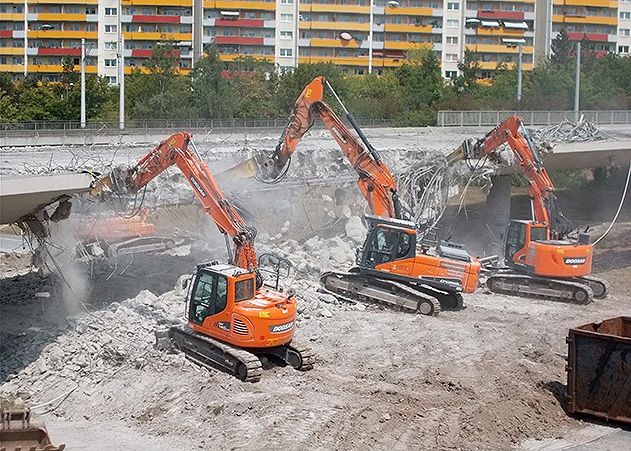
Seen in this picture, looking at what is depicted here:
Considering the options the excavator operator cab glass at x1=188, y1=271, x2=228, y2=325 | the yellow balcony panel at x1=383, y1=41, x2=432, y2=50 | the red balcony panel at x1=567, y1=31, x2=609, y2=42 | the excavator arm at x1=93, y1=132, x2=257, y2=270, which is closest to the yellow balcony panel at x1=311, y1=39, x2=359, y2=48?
the yellow balcony panel at x1=383, y1=41, x2=432, y2=50

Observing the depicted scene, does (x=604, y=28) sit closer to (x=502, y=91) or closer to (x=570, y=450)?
(x=502, y=91)

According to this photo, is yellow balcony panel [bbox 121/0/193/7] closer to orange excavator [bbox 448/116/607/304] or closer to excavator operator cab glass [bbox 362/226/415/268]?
orange excavator [bbox 448/116/607/304]

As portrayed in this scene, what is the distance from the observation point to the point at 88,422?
18.2 m

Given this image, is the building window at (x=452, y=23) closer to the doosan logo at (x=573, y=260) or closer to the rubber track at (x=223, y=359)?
the doosan logo at (x=573, y=260)

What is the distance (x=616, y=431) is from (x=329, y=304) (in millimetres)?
8414

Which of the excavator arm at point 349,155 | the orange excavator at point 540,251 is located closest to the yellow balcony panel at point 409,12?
the orange excavator at point 540,251

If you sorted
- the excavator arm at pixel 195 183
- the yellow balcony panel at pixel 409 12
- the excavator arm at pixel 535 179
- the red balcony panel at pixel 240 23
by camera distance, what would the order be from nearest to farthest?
the excavator arm at pixel 195 183, the excavator arm at pixel 535 179, the red balcony panel at pixel 240 23, the yellow balcony panel at pixel 409 12

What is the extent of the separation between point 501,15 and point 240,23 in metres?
20.5

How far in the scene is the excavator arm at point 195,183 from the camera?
20.6m

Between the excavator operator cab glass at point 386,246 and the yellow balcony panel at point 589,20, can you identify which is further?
the yellow balcony panel at point 589,20

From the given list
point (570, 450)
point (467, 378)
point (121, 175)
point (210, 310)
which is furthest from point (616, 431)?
point (121, 175)

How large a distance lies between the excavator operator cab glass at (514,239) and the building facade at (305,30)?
51.8 meters

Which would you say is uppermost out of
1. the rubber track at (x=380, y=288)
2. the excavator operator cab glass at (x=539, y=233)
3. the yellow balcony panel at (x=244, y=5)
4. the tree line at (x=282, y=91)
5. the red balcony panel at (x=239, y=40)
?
the yellow balcony panel at (x=244, y=5)

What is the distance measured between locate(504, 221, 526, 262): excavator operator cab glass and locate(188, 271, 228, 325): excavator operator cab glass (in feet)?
36.1
